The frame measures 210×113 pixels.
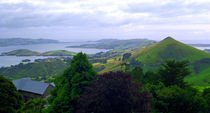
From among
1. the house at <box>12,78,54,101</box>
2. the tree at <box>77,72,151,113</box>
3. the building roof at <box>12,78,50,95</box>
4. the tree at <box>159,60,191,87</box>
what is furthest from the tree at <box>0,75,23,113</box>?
the tree at <box>159,60,191,87</box>

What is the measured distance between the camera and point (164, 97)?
60.7 feet

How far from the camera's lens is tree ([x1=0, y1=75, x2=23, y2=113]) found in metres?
26.9

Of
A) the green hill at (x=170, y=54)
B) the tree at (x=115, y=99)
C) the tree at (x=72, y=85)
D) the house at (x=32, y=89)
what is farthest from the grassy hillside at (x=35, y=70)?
the tree at (x=115, y=99)

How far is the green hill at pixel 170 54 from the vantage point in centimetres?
13375

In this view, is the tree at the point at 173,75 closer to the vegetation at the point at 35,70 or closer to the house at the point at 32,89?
the house at the point at 32,89

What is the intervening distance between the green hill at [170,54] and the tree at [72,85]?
120 meters

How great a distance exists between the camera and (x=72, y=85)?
59.7ft

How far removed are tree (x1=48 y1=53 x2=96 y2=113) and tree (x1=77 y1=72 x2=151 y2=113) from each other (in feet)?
6.48

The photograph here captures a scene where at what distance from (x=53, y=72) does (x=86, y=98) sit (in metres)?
164

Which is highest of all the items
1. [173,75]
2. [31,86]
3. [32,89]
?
[173,75]

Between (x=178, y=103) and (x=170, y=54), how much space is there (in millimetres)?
135898

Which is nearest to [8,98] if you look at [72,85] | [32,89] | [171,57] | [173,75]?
[72,85]

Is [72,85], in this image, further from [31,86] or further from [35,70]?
[35,70]

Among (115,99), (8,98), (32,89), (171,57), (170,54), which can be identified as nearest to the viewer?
(115,99)
